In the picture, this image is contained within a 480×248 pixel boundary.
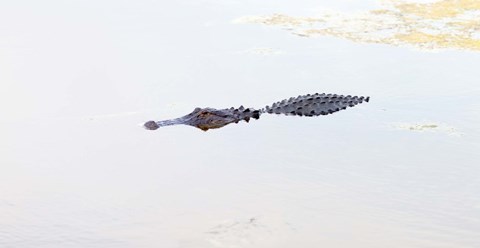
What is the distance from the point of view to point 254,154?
804 cm

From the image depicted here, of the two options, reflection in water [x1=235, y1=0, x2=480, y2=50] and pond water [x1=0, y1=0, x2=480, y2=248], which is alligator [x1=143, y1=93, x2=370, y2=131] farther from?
reflection in water [x1=235, y1=0, x2=480, y2=50]

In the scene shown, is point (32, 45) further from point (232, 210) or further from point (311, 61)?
point (232, 210)

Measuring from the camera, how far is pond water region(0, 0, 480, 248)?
6.39 metres

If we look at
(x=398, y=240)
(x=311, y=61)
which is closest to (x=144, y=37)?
(x=311, y=61)

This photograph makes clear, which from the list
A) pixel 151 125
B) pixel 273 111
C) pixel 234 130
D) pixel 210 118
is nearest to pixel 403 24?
pixel 273 111

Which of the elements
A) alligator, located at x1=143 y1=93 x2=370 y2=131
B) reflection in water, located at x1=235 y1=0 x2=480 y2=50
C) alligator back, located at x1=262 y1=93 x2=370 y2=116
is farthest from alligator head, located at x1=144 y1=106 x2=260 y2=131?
reflection in water, located at x1=235 y1=0 x2=480 y2=50

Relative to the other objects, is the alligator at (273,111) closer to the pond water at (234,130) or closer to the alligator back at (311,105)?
the alligator back at (311,105)

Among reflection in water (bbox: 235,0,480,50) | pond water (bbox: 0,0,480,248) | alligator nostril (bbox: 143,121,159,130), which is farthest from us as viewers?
reflection in water (bbox: 235,0,480,50)

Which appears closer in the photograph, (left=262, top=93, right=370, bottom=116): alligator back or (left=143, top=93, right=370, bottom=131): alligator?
(left=143, top=93, right=370, bottom=131): alligator

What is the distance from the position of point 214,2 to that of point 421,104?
6.20 m

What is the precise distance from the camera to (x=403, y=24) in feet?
44.6

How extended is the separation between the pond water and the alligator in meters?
0.11

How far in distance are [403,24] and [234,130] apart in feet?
19.0

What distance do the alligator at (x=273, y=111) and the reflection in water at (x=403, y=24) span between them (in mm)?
3275
